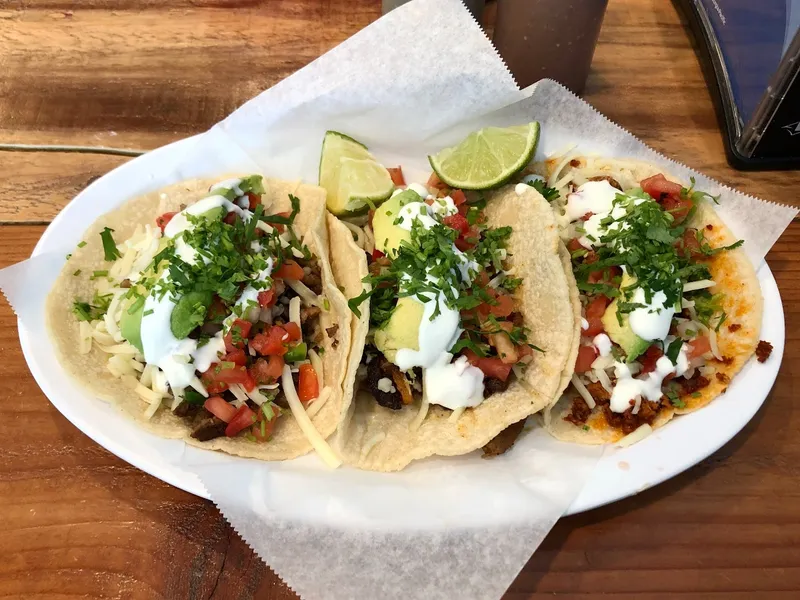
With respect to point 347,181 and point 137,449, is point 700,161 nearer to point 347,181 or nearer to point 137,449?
point 347,181

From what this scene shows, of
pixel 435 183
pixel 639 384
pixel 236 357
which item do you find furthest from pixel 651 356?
pixel 236 357

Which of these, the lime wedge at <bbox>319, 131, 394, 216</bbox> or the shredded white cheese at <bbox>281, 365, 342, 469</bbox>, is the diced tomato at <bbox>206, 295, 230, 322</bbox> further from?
the lime wedge at <bbox>319, 131, 394, 216</bbox>

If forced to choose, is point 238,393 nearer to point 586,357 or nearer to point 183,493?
point 183,493

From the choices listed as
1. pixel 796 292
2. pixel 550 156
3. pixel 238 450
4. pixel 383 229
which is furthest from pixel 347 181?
pixel 796 292

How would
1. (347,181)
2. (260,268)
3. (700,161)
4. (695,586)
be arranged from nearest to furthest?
(695,586) → (260,268) → (347,181) → (700,161)

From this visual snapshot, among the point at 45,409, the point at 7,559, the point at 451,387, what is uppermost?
the point at 451,387

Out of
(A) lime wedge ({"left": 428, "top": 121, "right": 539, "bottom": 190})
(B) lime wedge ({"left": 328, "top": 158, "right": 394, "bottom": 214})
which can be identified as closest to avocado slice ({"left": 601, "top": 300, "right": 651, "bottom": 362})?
(A) lime wedge ({"left": 428, "top": 121, "right": 539, "bottom": 190})

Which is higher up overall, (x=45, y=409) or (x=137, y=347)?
(x=137, y=347)
